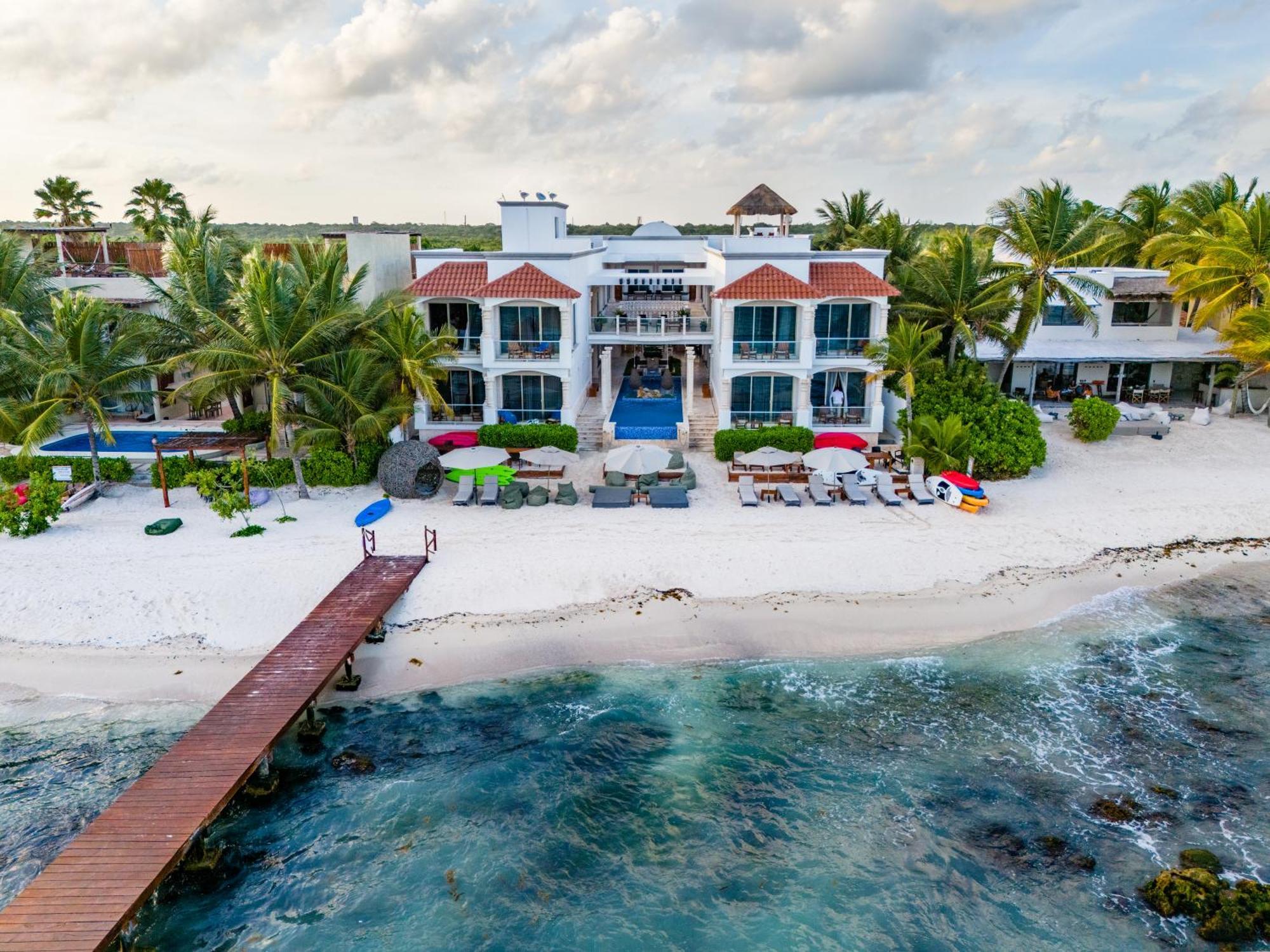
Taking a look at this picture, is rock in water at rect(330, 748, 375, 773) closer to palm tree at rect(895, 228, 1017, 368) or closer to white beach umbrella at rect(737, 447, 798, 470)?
white beach umbrella at rect(737, 447, 798, 470)

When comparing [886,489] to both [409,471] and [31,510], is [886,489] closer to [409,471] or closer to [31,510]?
[409,471]

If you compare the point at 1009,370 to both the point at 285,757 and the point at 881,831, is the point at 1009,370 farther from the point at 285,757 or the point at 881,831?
the point at 285,757

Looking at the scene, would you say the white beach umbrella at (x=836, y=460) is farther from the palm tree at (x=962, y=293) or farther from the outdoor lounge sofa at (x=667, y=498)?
the palm tree at (x=962, y=293)

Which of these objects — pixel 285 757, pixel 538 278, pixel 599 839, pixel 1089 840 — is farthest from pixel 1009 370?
pixel 285 757

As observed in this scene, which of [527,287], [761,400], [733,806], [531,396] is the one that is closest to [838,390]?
[761,400]

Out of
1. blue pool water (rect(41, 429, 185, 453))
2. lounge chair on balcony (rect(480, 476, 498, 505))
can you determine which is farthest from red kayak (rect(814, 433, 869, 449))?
blue pool water (rect(41, 429, 185, 453))

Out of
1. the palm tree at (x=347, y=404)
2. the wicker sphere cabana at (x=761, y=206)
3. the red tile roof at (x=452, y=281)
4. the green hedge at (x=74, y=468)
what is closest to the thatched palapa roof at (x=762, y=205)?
the wicker sphere cabana at (x=761, y=206)
